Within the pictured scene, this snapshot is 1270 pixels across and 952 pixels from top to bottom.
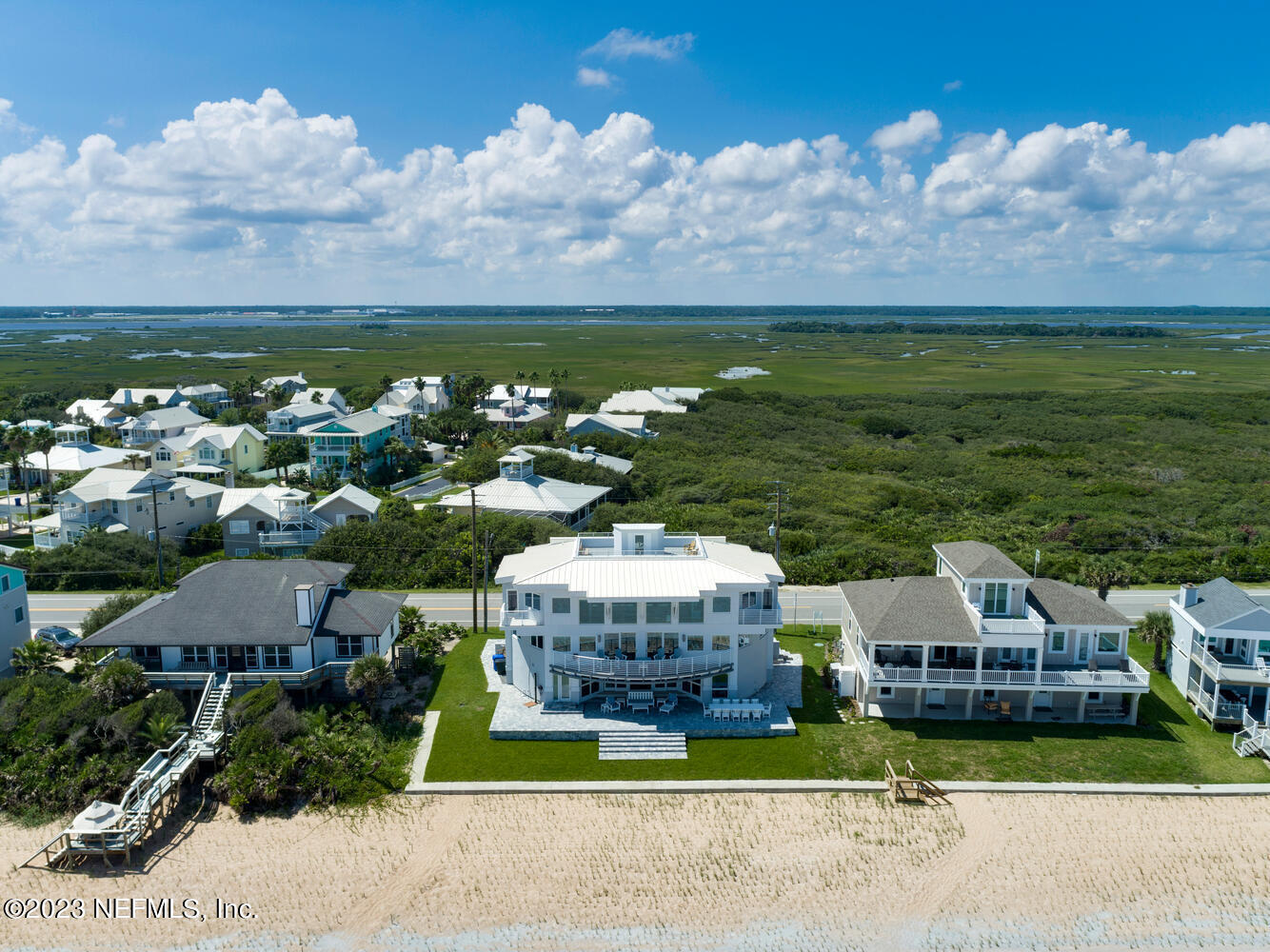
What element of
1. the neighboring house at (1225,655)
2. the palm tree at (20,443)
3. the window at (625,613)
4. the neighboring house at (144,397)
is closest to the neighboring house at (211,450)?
the palm tree at (20,443)

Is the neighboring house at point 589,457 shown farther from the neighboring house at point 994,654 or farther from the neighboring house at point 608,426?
the neighboring house at point 994,654

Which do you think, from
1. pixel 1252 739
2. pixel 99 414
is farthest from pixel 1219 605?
pixel 99 414

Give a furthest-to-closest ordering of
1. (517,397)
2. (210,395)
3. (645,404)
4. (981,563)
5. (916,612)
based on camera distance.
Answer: (210,395)
(517,397)
(645,404)
(981,563)
(916,612)

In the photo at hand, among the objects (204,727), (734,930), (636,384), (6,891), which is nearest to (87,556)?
(204,727)

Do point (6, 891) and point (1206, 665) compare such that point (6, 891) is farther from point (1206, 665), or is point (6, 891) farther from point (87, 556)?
point (1206, 665)

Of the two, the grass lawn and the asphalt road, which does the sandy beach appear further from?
the asphalt road

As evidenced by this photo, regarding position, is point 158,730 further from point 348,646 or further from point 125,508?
point 125,508

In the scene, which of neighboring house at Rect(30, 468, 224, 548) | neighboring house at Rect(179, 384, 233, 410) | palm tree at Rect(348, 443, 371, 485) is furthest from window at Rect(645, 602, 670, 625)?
neighboring house at Rect(179, 384, 233, 410)
